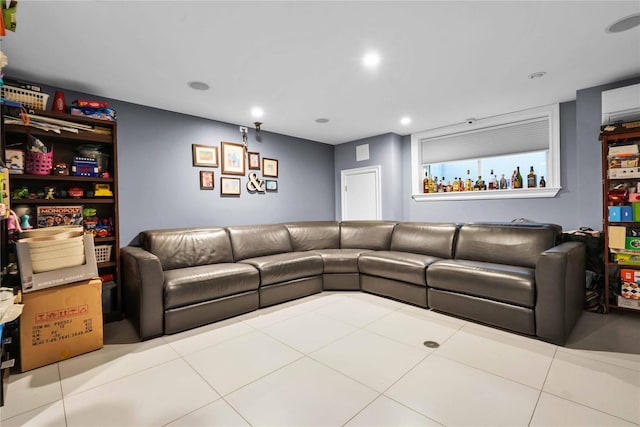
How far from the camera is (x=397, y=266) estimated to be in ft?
11.0

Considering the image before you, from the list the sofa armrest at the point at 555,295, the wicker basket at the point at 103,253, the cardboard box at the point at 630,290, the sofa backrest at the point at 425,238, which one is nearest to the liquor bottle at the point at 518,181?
the sofa backrest at the point at 425,238

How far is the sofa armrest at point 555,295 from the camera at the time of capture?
2289 millimetres

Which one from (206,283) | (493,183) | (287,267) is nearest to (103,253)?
(206,283)

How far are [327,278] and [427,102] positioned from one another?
101 inches

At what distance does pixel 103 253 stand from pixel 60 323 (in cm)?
94

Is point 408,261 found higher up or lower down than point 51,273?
lower down

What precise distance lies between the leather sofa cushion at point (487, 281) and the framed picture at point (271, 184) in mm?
2764

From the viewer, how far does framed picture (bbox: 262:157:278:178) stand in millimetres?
4648

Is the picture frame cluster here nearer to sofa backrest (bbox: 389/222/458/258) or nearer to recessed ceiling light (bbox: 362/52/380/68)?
sofa backrest (bbox: 389/222/458/258)

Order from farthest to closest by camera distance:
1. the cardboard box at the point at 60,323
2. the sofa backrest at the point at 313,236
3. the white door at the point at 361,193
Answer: the white door at the point at 361,193, the sofa backrest at the point at 313,236, the cardboard box at the point at 60,323

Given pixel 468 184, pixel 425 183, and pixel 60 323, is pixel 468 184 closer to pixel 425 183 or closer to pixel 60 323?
pixel 425 183

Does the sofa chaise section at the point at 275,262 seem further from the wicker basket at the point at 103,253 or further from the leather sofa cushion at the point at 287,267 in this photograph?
the wicker basket at the point at 103,253

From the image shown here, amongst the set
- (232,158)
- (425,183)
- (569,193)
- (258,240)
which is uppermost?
(232,158)

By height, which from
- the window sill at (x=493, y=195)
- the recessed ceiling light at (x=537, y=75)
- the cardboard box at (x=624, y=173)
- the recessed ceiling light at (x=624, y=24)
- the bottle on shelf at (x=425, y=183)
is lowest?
the window sill at (x=493, y=195)
